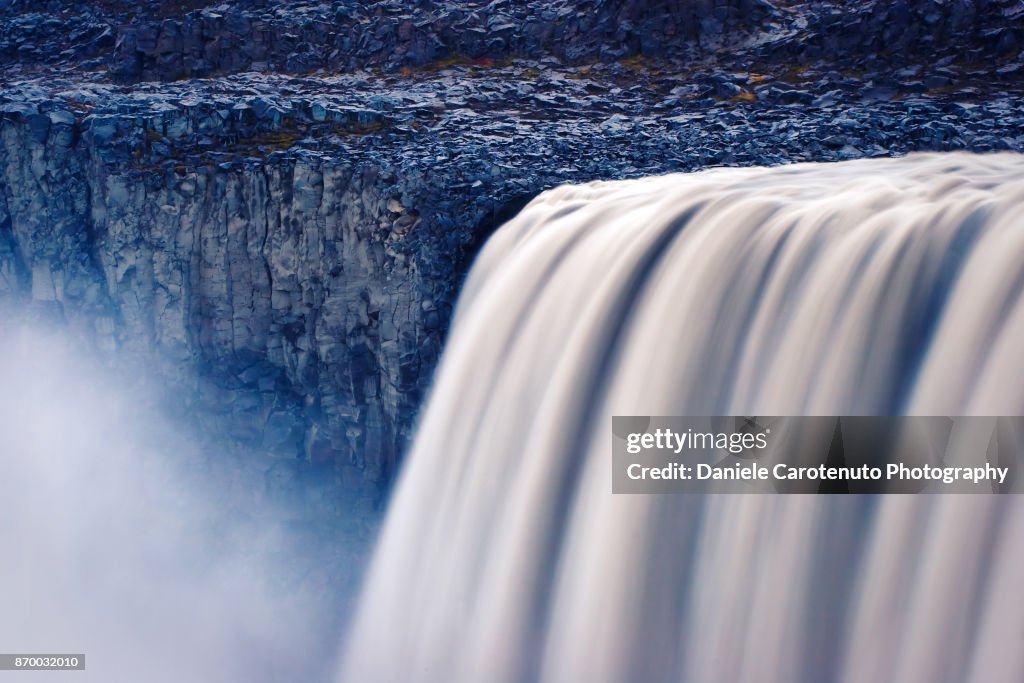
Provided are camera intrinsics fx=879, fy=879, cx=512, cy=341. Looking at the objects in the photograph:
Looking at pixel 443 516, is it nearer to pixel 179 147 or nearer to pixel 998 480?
pixel 998 480

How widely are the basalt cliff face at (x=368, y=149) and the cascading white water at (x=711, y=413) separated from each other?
3.50 ft

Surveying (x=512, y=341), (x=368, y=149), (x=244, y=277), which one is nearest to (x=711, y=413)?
(x=512, y=341)

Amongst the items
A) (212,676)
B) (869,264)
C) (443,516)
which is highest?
(869,264)

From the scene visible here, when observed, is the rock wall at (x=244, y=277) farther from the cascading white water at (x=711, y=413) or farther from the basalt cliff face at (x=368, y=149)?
the cascading white water at (x=711, y=413)

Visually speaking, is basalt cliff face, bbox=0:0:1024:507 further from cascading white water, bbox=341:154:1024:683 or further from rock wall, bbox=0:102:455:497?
cascading white water, bbox=341:154:1024:683

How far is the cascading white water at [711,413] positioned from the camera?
15.9ft

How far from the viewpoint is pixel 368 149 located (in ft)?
33.6

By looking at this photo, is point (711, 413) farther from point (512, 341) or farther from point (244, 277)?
point (244, 277)

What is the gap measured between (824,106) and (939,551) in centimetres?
694

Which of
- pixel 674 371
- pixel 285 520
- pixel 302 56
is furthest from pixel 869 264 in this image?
pixel 302 56

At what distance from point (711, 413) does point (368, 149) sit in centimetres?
584

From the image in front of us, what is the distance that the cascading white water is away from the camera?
191 inches

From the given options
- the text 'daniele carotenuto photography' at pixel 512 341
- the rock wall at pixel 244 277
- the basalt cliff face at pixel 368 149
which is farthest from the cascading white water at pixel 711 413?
the rock wall at pixel 244 277

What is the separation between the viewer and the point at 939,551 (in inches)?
182
